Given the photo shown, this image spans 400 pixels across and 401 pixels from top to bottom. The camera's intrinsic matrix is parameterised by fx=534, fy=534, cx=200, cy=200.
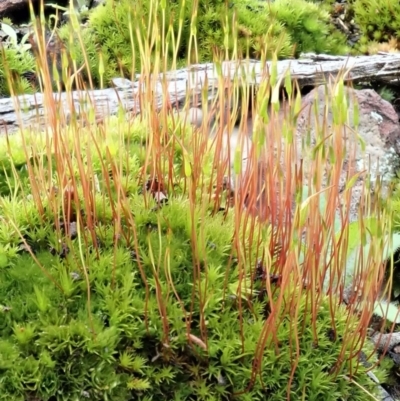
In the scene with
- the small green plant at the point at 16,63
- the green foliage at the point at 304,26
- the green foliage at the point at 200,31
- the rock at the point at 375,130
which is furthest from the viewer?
the green foliage at the point at 304,26

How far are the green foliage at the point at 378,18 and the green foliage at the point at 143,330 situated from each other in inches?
173

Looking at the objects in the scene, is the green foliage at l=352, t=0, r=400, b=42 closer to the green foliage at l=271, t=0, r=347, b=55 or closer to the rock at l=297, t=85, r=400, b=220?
the green foliage at l=271, t=0, r=347, b=55

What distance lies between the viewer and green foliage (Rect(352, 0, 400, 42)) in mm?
5422

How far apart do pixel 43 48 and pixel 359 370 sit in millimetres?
1496

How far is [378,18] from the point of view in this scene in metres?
5.55

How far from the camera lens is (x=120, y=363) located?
1628 mm

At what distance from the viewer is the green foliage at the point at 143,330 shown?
1.59m

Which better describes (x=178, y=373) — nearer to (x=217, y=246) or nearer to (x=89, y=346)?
(x=89, y=346)

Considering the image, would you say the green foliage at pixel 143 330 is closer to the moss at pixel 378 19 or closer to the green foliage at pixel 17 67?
the green foliage at pixel 17 67

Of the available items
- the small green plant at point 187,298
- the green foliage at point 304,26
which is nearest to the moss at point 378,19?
the green foliage at point 304,26

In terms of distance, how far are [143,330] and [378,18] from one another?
16.2 ft

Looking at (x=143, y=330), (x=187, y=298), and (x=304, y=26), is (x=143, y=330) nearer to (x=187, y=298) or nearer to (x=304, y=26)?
(x=187, y=298)

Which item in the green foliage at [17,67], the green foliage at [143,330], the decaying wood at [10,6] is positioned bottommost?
the green foliage at [143,330]

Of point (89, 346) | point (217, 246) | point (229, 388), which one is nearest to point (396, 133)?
point (217, 246)
